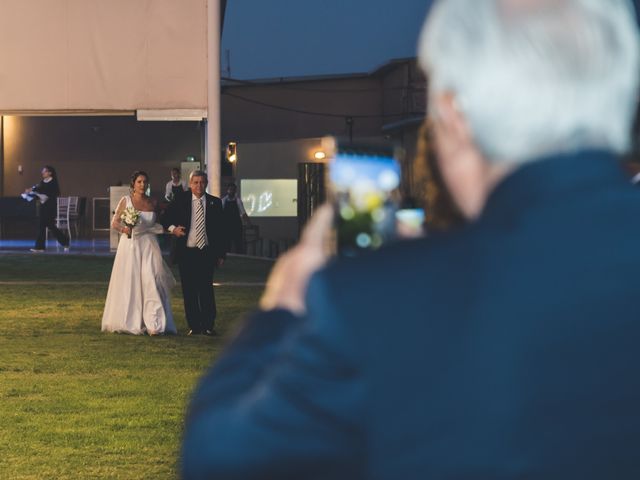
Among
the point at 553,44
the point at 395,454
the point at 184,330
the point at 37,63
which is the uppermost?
the point at 37,63

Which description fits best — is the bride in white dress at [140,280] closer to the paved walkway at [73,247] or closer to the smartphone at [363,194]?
the smartphone at [363,194]

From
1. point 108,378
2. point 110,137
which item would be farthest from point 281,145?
point 108,378

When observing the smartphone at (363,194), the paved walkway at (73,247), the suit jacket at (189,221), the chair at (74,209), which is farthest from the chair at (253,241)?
the smartphone at (363,194)

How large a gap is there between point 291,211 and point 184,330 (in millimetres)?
27433

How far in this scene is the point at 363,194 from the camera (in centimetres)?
173

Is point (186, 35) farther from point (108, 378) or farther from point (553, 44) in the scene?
point (553, 44)

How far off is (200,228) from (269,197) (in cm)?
2809

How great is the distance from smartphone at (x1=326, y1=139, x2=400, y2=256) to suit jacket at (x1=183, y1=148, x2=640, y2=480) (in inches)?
6.6

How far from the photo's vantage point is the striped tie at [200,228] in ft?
48.2

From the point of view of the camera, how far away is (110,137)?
42812mm

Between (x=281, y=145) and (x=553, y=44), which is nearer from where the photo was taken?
(x=553, y=44)

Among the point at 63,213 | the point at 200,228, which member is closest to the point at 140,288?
the point at 200,228

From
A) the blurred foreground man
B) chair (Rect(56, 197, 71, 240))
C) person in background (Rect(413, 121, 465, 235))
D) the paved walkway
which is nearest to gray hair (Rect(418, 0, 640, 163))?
the blurred foreground man

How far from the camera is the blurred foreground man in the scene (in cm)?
144
